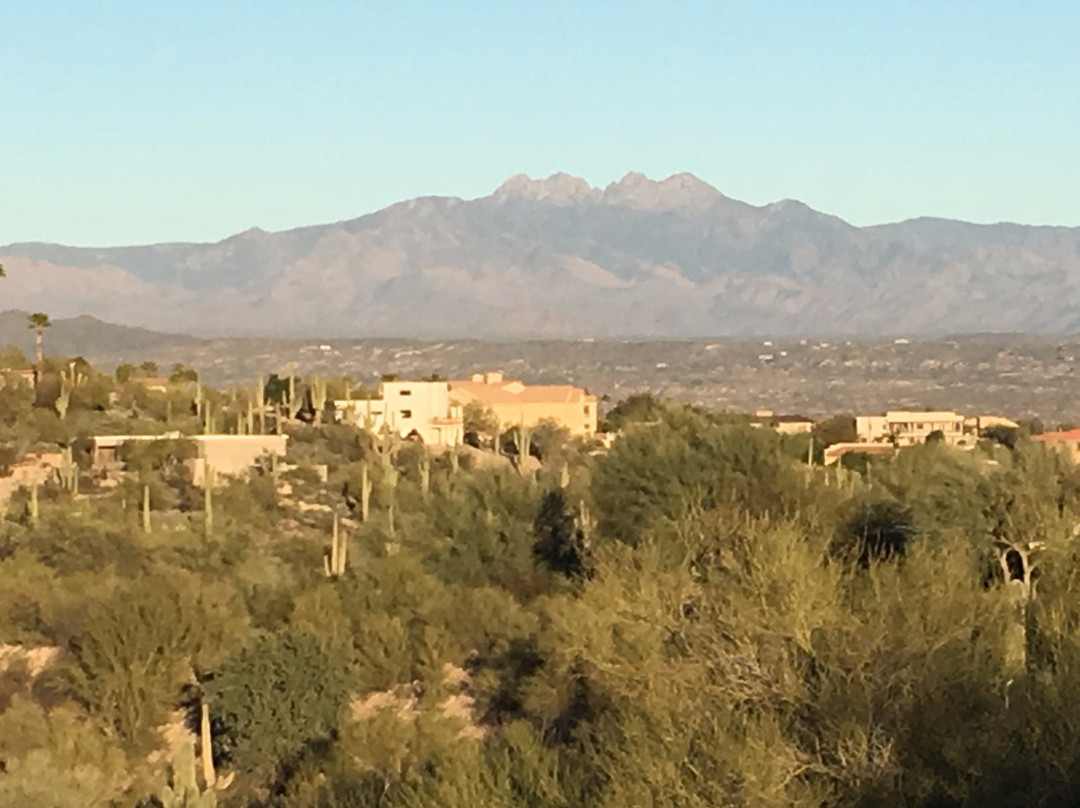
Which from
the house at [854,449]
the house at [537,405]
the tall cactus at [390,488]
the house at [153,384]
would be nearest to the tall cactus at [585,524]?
the tall cactus at [390,488]

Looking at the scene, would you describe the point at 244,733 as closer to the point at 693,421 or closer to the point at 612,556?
the point at 612,556

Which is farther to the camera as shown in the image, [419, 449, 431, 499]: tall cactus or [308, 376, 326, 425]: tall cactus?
Answer: [308, 376, 326, 425]: tall cactus

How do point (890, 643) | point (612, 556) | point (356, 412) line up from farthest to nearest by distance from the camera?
point (356, 412) → point (612, 556) → point (890, 643)

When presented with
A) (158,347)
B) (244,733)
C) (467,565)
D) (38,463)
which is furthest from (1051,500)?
(158,347)

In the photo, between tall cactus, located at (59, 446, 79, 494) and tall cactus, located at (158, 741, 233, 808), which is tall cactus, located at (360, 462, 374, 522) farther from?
tall cactus, located at (158, 741, 233, 808)

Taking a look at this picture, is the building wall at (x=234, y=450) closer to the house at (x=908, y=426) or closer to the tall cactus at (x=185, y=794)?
the tall cactus at (x=185, y=794)

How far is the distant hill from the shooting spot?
128125 millimetres

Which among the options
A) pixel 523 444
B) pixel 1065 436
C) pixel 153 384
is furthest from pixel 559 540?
pixel 153 384

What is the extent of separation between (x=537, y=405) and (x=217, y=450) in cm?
2292

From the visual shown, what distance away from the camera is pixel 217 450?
132 ft

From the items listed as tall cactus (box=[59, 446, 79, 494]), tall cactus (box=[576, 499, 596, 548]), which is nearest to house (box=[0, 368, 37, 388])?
tall cactus (box=[59, 446, 79, 494])

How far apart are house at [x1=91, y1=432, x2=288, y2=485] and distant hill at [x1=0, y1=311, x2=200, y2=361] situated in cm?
8374

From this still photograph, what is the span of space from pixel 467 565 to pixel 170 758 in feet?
29.5

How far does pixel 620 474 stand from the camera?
100ft
